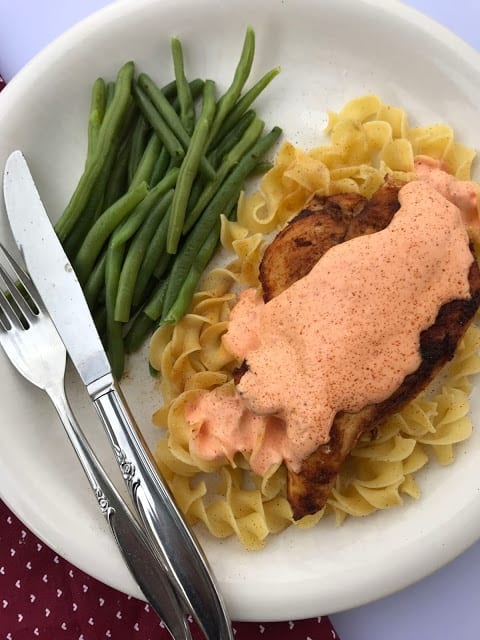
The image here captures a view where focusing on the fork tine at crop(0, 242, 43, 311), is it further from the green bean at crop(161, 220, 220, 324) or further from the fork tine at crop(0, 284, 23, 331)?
the green bean at crop(161, 220, 220, 324)

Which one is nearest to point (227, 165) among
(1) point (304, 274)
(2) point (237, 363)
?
(1) point (304, 274)

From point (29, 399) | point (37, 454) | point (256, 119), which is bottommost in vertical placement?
point (37, 454)

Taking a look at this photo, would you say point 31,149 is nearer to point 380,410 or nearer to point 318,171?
point 318,171

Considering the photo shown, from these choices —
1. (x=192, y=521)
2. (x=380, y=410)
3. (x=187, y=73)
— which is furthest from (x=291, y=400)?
(x=187, y=73)

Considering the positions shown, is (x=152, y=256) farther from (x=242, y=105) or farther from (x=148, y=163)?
(x=242, y=105)

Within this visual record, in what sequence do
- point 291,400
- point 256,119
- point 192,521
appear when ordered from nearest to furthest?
point 291,400 → point 192,521 → point 256,119

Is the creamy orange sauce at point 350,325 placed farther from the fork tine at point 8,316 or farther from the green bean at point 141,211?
the fork tine at point 8,316

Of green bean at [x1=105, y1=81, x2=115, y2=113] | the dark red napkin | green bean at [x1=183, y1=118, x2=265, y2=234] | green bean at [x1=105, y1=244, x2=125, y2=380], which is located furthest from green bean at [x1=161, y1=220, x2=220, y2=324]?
the dark red napkin
